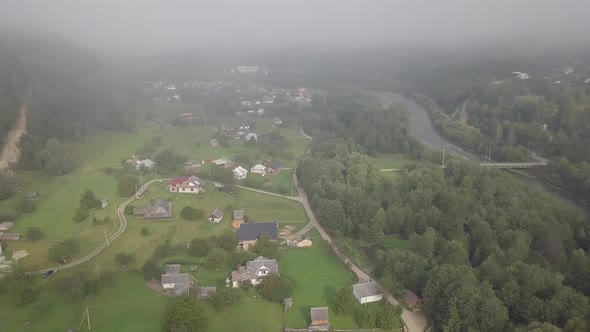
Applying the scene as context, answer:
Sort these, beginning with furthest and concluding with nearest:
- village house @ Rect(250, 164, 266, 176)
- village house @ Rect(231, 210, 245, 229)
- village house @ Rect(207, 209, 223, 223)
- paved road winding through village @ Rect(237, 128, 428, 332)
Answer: village house @ Rect(250, 164, 266, 176) → village house @ Rect(207, 209, 223, 223) → village house @ Rect(231, 210, 245, 229) → paved road winding through village @ Rect(237, 128, 428, 332)

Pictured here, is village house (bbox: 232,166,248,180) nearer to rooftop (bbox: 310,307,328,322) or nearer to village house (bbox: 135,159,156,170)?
village house (bbox: 135,159,156,170)

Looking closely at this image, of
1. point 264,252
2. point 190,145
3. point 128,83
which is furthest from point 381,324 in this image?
point 128,83

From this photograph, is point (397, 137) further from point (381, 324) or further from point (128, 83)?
point (128, 83)

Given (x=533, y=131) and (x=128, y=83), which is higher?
(x=128, y=83)

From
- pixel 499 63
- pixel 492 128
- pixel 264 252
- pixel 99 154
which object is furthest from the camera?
pixel 499 63

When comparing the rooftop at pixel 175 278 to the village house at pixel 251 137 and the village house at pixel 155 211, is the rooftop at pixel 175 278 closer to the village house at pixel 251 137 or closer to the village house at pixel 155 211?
the village house at pixel 155 211

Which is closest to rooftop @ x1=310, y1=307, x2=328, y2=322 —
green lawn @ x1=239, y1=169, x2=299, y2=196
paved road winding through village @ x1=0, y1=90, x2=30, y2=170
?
green lawn @ x1=239, y1=169, x2=299, y2=196
